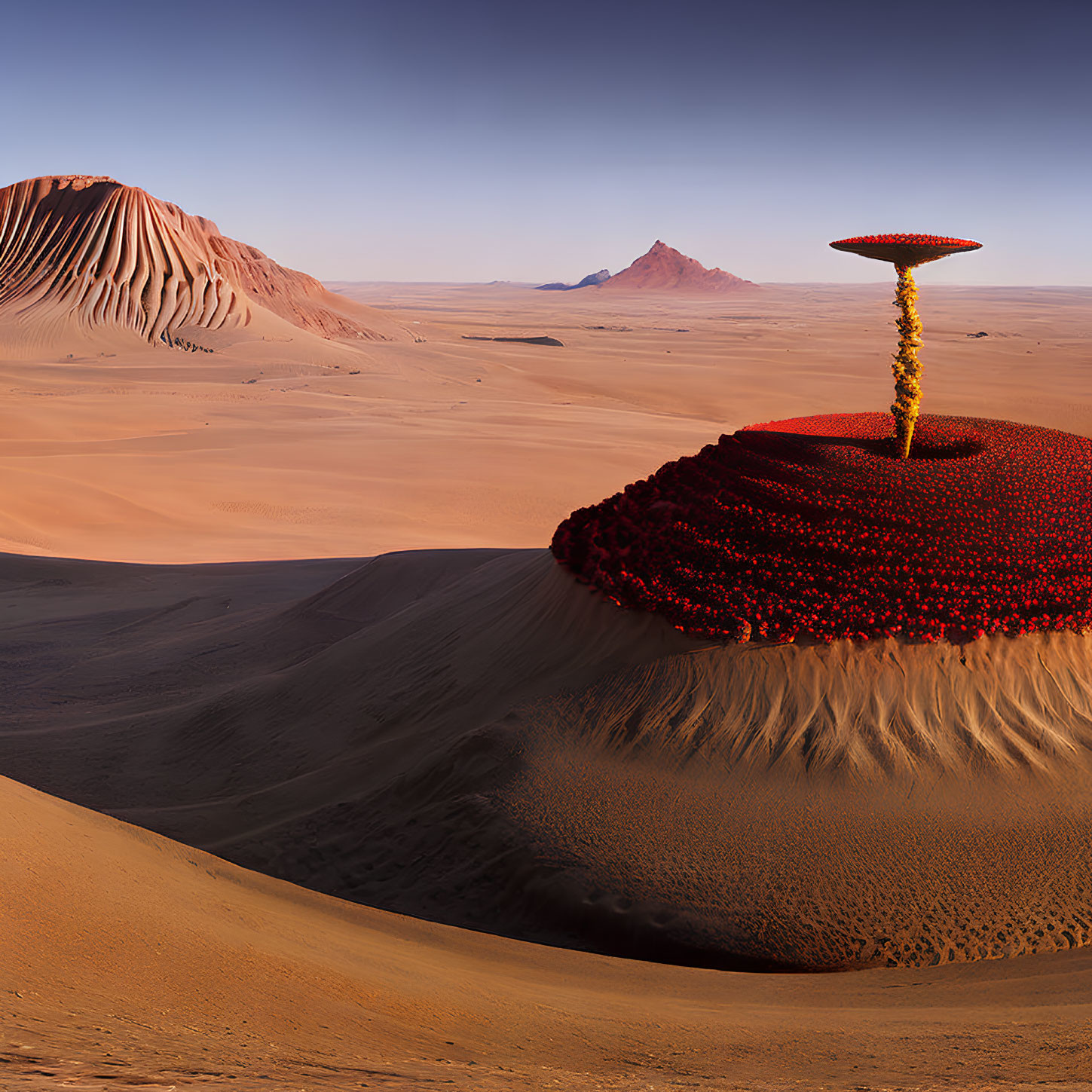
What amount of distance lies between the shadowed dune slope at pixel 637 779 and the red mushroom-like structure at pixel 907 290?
1.76 metres

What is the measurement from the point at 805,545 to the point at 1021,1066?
144 inches

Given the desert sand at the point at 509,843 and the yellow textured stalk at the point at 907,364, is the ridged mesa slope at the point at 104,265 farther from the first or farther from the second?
the yellow textured stalk at the point at 907,364

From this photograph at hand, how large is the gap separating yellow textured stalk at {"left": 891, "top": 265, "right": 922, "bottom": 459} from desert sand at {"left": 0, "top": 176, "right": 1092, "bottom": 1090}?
1.72 metres

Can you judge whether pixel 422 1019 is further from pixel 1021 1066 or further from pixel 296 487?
pixel 296 487

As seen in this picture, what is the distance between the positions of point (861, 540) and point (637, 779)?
2.10 metres

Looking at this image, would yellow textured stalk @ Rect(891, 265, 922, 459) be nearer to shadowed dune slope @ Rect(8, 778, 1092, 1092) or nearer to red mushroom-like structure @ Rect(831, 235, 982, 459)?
red mushroom-like structure @ Rect(831, 235, 982, 459)

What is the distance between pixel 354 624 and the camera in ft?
30.0

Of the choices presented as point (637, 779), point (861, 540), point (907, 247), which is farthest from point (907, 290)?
point (637, 779)

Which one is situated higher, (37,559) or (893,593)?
(893,593)

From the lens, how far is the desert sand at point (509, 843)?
8.78 ft

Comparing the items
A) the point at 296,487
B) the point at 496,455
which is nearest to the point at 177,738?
the point at 296,487

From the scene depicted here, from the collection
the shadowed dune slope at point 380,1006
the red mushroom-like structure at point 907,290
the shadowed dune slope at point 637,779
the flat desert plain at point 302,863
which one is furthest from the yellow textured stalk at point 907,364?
the shadowed dune slope at point 380,1006

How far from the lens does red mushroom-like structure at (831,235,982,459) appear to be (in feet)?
20.3

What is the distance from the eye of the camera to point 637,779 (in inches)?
207
